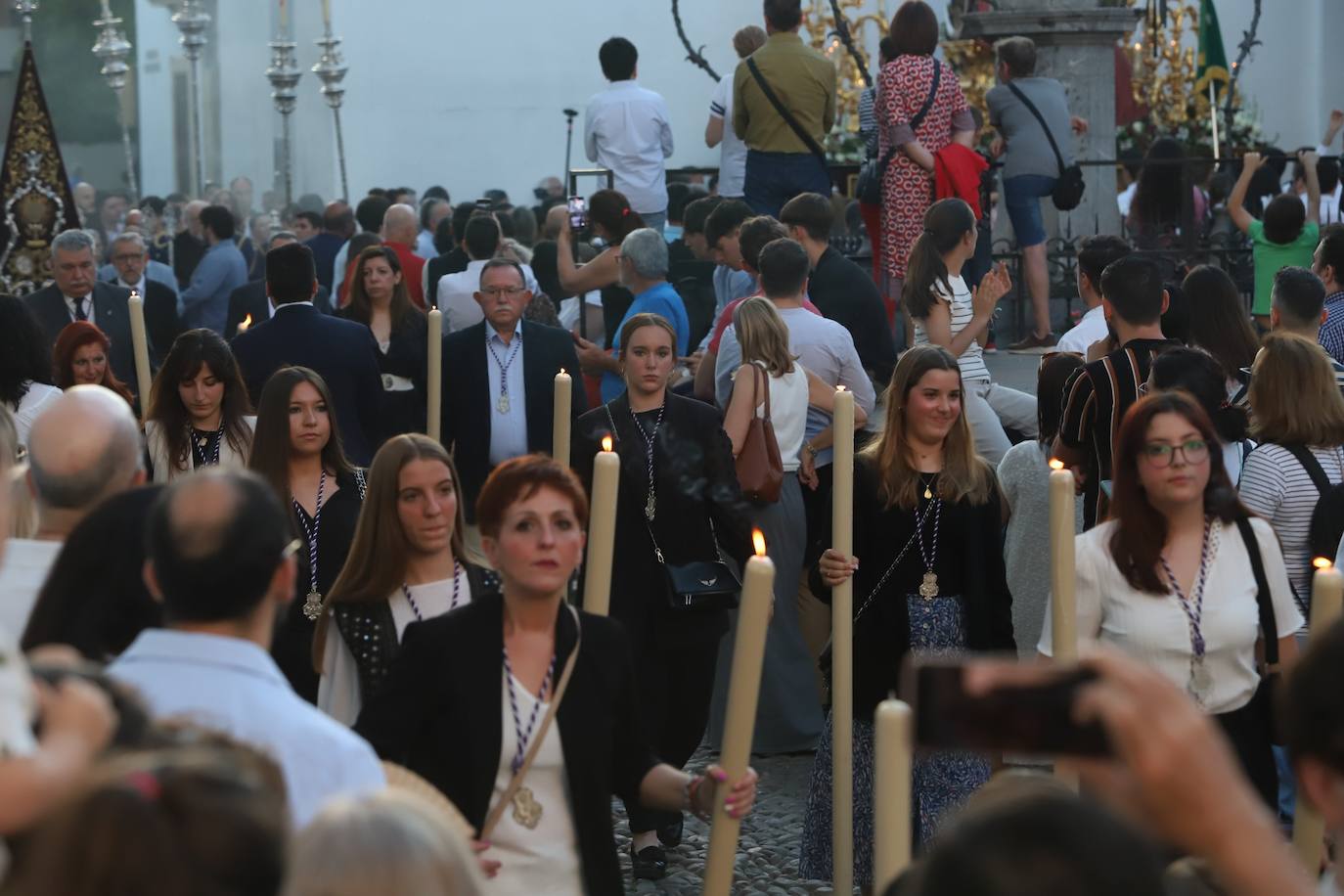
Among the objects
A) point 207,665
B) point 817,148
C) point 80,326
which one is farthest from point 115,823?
point 817,148

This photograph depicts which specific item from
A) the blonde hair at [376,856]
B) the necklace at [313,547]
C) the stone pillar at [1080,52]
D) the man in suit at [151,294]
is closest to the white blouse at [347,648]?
the necklace at [313,547]

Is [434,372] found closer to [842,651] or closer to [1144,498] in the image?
[842,651]

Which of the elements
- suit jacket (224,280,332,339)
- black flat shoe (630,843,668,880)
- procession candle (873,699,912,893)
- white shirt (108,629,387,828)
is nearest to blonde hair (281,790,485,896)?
white shirt (108,629,387,828)

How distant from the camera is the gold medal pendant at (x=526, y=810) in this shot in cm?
386

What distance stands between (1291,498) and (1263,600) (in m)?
1.02

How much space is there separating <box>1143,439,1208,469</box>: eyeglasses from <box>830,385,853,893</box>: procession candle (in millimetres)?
701

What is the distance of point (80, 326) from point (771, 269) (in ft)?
7.97

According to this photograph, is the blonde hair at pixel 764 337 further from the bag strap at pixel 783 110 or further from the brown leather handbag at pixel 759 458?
the bag strap at pixel 783 110

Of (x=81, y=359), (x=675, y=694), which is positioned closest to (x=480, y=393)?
(x=81, y=359)

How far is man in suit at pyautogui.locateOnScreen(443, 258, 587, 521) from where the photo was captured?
803cm

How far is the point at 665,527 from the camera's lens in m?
6.51

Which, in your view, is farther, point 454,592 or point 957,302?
point 957,302

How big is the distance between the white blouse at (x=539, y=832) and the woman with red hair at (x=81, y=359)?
150 inches

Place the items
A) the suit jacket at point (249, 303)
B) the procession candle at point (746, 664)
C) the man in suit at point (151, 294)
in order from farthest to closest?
the suit jacket at point (249, 303) < the man in suit at point (151, 294) < the procession candle at point (746, 664)
